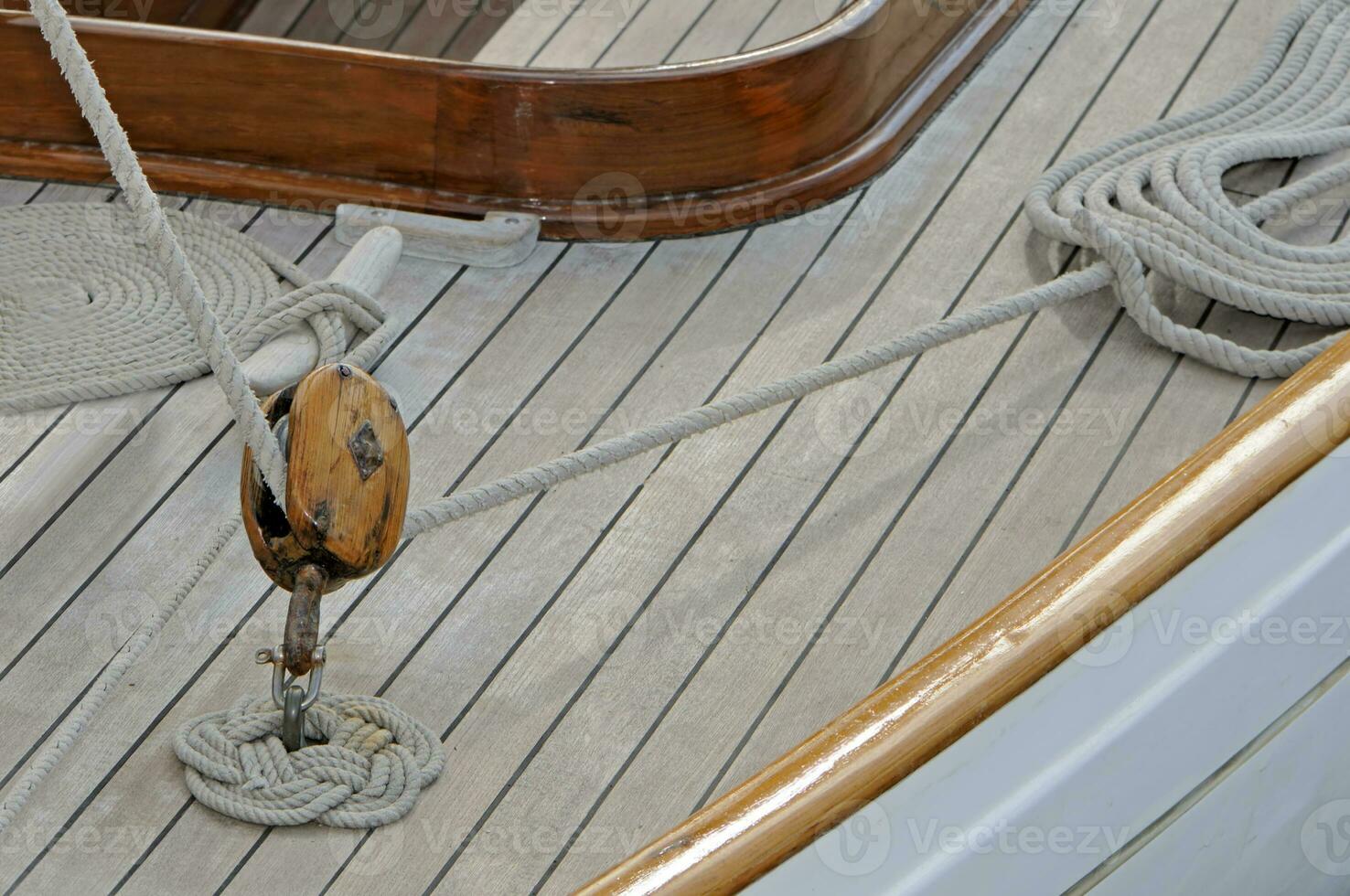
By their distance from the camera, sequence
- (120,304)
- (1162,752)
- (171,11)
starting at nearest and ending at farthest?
(1162,752)
(120,304)
(171,11)

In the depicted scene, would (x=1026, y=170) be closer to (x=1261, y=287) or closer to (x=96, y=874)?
(x=1261, y=287)

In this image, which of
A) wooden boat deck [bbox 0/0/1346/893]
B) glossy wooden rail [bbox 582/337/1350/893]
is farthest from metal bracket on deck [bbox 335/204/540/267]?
glossy wooden rail [bbox 582/337/1350/893]

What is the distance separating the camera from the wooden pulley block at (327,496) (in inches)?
57.7

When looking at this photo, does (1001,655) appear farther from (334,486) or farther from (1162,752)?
(334,486)

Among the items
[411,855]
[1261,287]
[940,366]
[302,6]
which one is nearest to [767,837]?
[411,855]

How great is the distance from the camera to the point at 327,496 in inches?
57.7

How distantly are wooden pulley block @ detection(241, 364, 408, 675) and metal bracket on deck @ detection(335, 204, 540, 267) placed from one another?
0.74 m

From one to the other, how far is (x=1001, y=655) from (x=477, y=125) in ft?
3.90

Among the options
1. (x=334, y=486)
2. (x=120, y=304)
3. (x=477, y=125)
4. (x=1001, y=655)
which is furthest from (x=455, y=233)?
(x=1001, y=655)

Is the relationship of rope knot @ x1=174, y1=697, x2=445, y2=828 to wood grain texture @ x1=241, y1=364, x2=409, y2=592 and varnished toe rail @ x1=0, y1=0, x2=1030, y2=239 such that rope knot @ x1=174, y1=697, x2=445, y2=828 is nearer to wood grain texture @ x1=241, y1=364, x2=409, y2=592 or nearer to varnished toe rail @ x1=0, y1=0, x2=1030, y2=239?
wood grain texture @ x1=241, y1=364, x2=409, y2=592

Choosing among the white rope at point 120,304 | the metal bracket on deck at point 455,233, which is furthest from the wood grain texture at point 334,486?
the metal bracket on deck at point 455,233

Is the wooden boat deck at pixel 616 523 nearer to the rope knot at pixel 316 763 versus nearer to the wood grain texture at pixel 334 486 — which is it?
the rope knot at pixel 316 763

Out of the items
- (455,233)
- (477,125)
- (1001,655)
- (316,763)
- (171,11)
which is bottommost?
(316,763)

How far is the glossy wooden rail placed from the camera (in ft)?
4.06
